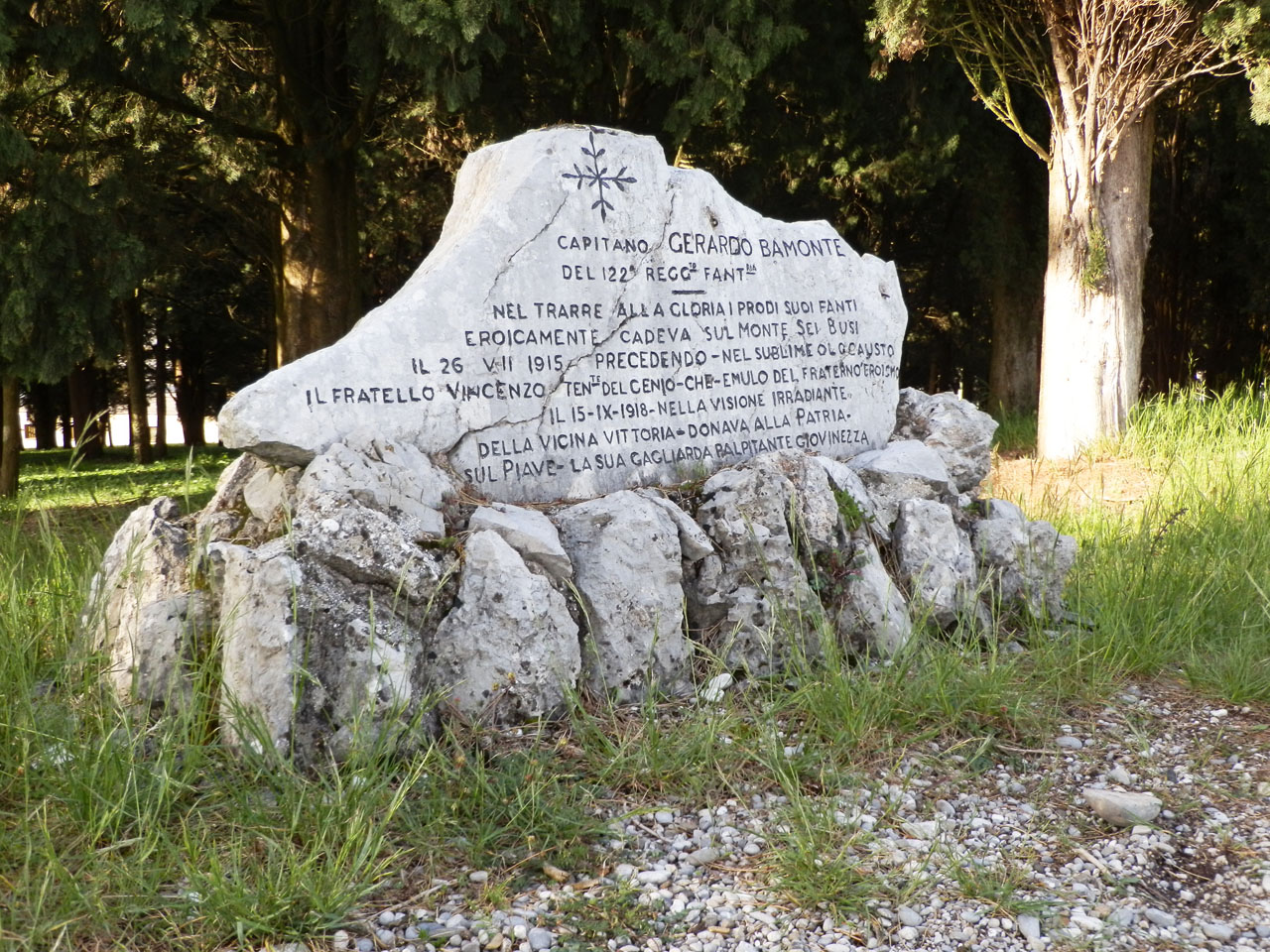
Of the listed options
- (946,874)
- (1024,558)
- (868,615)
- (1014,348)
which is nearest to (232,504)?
(868,615)

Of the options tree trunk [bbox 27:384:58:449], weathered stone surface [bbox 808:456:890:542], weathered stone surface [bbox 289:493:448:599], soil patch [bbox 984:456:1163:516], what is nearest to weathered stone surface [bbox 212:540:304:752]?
weathered stone surface [bbox 289:493:448:599]

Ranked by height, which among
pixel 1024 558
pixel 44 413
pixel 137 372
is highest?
pixel 137 372

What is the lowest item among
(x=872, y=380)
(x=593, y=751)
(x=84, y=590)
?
(x=593, y=751)

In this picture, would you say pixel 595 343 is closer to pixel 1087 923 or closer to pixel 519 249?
pixel 519 249

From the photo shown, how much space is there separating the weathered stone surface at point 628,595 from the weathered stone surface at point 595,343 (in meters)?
0.44

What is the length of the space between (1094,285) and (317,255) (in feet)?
21.1

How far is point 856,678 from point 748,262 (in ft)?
6.72

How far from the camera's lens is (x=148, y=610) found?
11.0 feet

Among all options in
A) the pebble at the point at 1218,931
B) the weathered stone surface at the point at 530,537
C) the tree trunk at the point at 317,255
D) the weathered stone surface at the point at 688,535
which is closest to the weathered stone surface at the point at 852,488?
the weathered stone surface at the point at 688,535

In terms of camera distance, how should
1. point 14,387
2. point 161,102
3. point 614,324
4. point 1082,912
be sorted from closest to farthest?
point 1082,912 → point 614,324 → point 161,102 → point 14,387

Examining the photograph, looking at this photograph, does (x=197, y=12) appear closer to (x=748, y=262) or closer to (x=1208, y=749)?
(x=748, y=262)

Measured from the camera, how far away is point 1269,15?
7.12 meters

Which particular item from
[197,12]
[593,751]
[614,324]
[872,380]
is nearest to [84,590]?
[593,751]

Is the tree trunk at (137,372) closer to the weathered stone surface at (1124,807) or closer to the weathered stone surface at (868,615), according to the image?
the weathered stone surface at (868,615)
